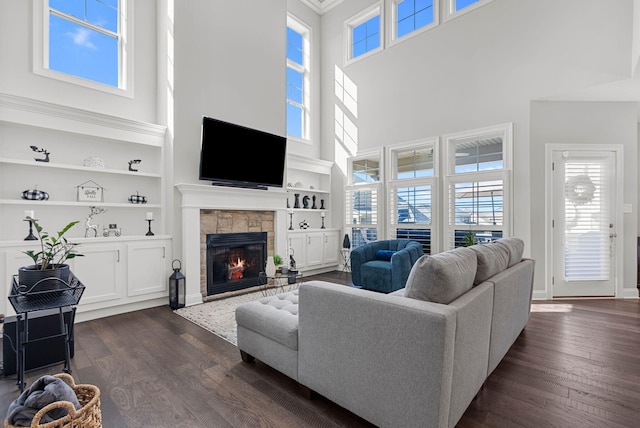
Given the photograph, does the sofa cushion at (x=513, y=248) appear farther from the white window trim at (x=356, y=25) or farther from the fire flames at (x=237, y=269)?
the white window trim at (x=356, y=25)

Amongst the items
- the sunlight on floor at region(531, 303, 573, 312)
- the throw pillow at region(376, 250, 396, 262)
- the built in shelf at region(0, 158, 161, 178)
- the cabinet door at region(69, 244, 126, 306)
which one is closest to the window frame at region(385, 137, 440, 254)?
the throw pillow at region(376, 250, 396, 262)

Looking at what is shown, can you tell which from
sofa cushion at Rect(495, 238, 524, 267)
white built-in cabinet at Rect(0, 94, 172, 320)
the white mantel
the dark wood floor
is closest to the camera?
the dark wood floor

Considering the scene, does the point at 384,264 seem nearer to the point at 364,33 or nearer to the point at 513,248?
the point at 513,248

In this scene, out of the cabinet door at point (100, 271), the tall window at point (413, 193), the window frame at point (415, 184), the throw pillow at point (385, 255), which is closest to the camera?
the cabinet door at point (100, 271)

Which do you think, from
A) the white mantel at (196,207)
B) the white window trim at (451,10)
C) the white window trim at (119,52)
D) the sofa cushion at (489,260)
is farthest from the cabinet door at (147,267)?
the white window trim at (451,10)

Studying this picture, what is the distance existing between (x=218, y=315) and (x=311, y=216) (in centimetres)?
338

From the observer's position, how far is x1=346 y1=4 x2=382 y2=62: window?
6.12 metres

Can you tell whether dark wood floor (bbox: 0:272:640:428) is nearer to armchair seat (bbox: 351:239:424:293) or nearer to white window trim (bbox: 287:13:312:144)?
armchair seat (bbox: 351:239:424:293)

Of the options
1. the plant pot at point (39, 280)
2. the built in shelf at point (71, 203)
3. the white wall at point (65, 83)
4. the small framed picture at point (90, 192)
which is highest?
the white wall at point (65, 83)

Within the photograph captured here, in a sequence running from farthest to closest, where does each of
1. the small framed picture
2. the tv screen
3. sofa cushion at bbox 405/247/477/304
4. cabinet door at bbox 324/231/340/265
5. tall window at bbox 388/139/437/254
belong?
cabinet door at bbox 324/231/340/265 < tall window at bbox 388/139/437/254 < the tv screen < the small framed picture < sofa cushion at bbox 405/247/477/304

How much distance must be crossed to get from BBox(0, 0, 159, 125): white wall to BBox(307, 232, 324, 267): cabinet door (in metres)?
3.27

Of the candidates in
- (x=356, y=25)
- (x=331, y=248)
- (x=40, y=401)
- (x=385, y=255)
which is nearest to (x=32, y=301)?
(x=40, y=401)

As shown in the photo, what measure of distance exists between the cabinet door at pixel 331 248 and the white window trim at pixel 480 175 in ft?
7.32

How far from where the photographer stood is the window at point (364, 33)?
20.1 ft
